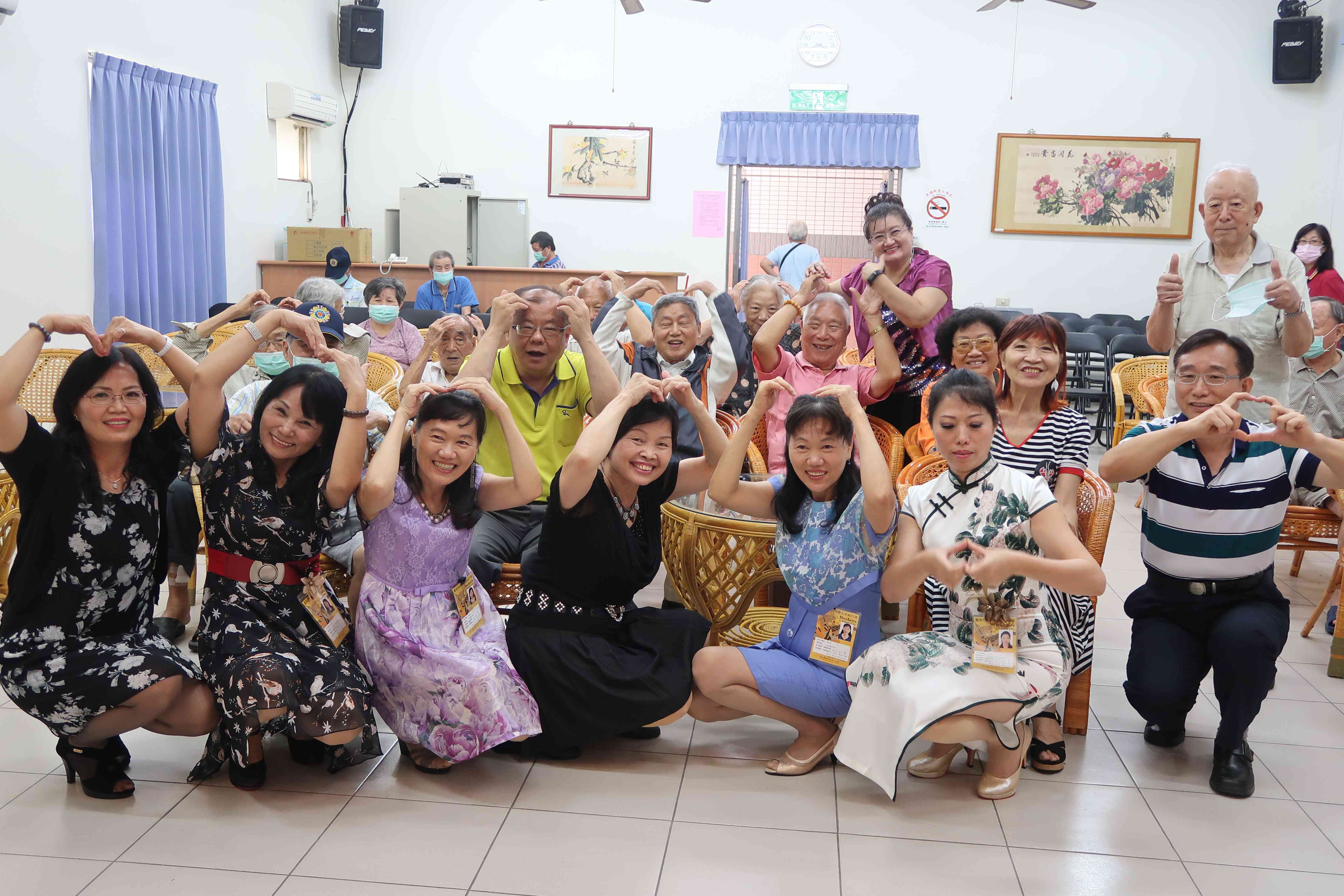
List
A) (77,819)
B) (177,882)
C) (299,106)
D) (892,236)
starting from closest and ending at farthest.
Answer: (177,882)
(77,819)
(892,236)
(299,106)

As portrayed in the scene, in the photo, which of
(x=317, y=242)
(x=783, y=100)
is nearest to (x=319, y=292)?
(x=317, y=242)

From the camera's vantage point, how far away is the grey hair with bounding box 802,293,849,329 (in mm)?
3576

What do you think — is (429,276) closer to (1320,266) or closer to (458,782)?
(1320,266)

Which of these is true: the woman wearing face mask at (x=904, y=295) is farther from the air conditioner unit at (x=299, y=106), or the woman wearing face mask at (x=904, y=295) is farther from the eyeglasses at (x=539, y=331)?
the air conditioner unit at (x=299, y=106)

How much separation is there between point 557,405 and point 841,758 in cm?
140

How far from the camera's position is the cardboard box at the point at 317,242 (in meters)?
9.49

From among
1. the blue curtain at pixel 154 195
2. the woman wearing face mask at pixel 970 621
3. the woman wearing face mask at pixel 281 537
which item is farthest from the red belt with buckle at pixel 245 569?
the blue curtain at pixel 154 195

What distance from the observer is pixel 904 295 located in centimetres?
355

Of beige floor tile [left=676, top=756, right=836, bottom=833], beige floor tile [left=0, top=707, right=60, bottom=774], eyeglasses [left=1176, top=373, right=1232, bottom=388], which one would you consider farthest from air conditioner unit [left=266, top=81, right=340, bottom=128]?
eyeglasses [left=1176, top=373, right=1232, bottom=388]

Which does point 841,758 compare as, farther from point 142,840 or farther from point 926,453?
point 142,840

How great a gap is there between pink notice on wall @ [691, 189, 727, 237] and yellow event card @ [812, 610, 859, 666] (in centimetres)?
866

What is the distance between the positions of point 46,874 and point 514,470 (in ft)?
4.24

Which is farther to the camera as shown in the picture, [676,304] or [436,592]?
[676,304]

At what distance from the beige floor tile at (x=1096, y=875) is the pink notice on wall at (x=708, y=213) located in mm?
9137
